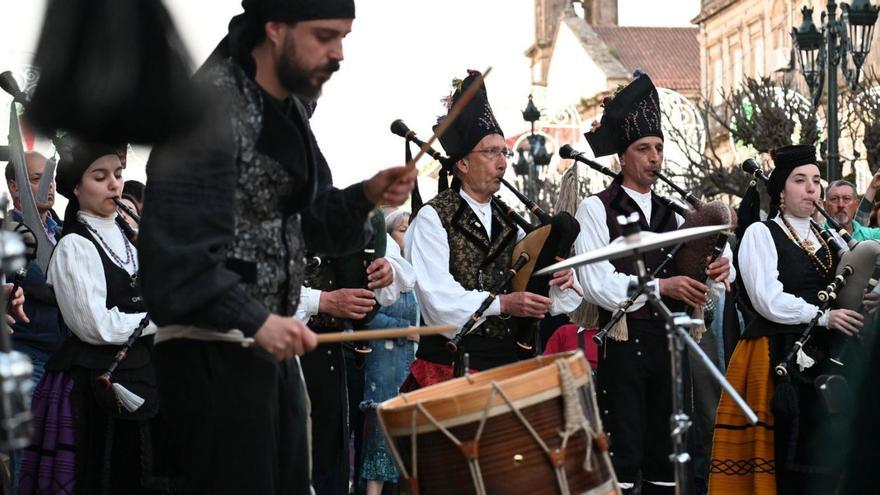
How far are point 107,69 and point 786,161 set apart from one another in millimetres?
5636

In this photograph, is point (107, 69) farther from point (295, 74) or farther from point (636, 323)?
point (636, 323)

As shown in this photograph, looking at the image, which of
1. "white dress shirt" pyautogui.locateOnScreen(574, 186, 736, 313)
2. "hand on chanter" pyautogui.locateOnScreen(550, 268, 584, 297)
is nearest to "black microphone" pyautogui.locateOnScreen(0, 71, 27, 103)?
"hand on chanter" pyautogui.locateOnScreen(550, 268, 584, 297)

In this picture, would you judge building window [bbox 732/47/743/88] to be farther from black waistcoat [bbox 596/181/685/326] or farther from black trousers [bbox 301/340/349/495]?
black trousers [bbox 301/340/349/495]

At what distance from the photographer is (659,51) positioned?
266ft

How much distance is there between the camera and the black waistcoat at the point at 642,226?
313 inches

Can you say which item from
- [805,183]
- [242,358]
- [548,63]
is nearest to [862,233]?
[805,183]

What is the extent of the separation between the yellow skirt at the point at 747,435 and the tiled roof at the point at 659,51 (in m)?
66.7

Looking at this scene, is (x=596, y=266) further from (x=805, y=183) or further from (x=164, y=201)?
(x=164, y=201)

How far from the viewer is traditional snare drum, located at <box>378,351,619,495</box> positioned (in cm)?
495

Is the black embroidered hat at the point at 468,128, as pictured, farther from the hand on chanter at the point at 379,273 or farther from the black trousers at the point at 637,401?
the black trousers at the point at 637,401

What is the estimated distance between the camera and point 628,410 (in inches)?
309

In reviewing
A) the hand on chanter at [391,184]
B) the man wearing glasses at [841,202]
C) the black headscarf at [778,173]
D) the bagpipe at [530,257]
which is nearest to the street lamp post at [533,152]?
the man wearing glasses at [841,202]

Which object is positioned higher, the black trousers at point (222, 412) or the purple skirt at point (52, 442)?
the black trousers at point (222, 412)

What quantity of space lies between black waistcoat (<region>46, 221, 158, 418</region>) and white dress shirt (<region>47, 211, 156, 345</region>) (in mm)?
49
